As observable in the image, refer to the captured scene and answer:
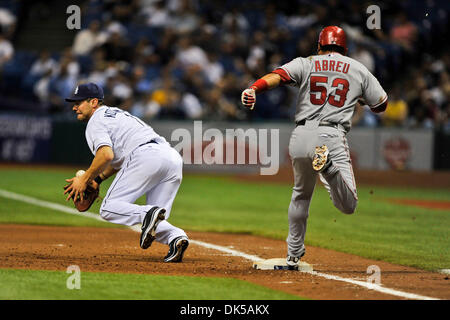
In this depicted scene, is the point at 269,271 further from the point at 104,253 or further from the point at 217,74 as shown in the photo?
the point at 217,74

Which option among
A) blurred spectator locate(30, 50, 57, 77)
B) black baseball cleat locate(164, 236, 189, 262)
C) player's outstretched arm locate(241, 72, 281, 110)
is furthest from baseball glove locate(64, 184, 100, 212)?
blurred spectator locate(30, 50, 57, 77)

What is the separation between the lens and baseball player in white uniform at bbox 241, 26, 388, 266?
6816mm

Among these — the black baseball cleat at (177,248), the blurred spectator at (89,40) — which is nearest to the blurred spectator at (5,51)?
the blurred spectator at (89,40)

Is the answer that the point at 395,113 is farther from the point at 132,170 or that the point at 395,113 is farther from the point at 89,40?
the point at 132,170

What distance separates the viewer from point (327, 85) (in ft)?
22.8

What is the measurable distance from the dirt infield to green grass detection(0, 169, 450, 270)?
629 mm

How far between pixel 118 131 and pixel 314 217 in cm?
584

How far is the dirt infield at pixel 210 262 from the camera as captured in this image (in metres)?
6.30

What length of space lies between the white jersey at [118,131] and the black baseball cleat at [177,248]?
90 cm

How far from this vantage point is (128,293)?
569 cm

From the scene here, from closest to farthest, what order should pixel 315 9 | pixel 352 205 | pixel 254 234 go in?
1. pixel 352 205
2. pixel 254 234
3. pixel 315 9

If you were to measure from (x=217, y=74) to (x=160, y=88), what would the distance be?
145 cm
